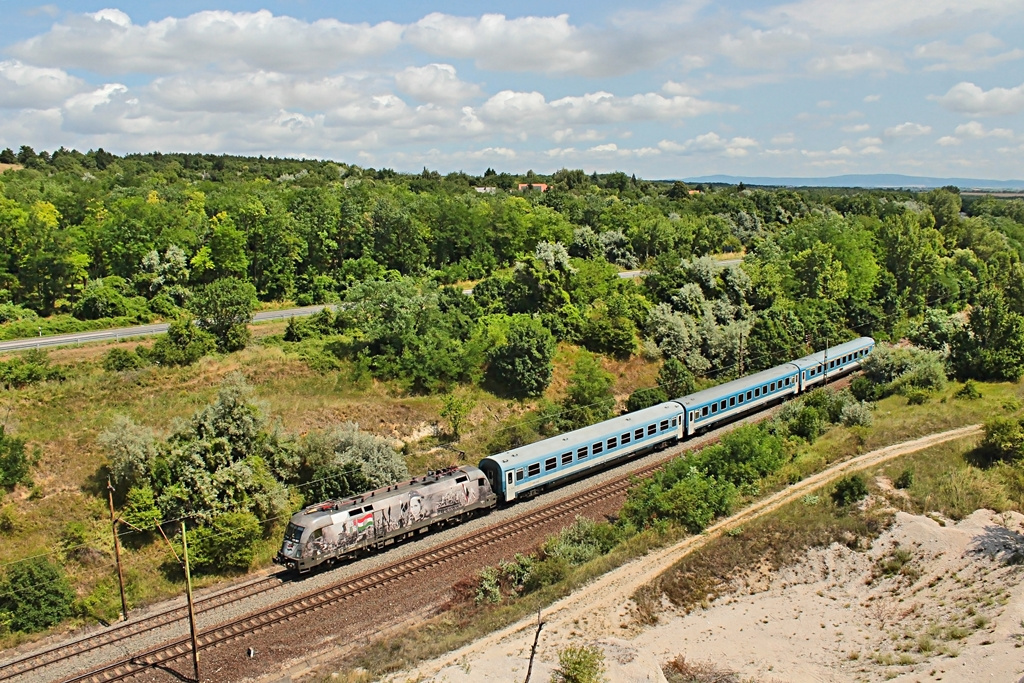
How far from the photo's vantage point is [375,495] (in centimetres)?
2881

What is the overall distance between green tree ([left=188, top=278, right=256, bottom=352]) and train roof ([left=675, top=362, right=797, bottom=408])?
2671 centimetres

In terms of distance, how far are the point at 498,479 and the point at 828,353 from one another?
103 ft

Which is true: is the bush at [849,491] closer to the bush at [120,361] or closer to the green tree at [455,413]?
the green tree at [455,413]

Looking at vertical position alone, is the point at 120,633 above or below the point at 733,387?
below

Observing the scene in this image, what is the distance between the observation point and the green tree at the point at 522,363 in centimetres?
4422

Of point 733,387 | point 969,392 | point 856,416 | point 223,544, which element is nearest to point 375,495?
point 223,544

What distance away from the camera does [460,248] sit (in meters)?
65.3

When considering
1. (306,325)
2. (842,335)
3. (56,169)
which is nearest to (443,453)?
(306,325)

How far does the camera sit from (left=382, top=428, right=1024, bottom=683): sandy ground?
1961cm

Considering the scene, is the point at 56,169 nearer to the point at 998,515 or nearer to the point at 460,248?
the point at 460,248

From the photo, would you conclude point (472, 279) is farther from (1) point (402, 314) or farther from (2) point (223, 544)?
(2) point (223, 544)

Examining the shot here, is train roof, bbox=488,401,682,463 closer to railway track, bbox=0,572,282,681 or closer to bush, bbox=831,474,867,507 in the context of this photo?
bush, bbox=831,474,867,507

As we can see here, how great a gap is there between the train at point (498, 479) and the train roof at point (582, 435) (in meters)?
0.05

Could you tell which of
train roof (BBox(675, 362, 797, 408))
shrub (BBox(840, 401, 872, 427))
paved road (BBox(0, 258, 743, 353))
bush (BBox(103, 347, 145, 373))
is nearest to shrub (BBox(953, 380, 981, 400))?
shrub (BBox(840, 401, 872, 427))
